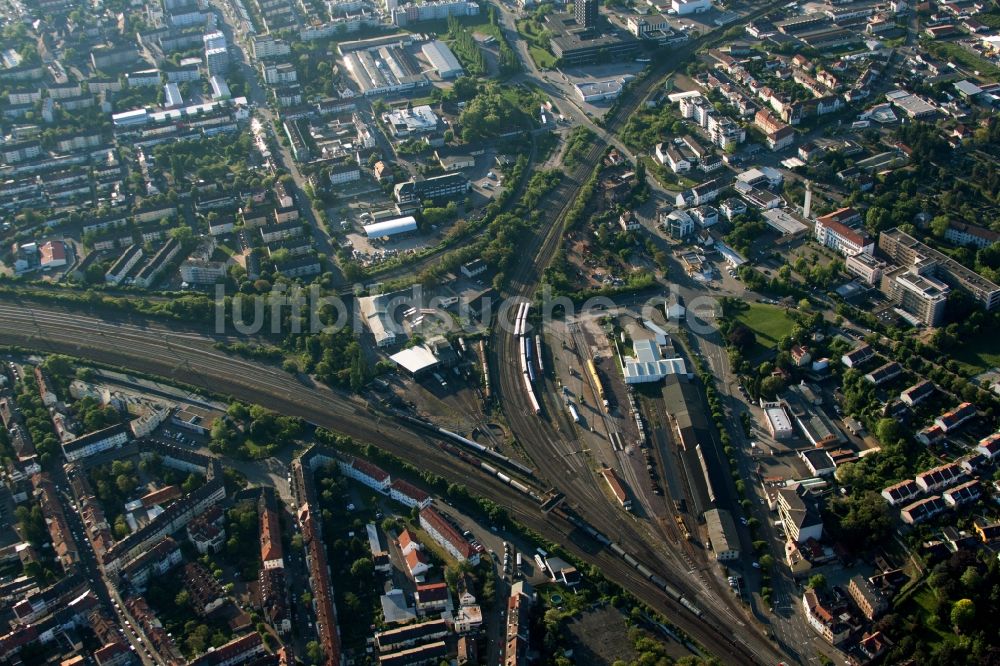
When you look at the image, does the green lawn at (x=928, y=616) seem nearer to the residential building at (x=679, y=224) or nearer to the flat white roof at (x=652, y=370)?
the flat white roof at (x=652, y=370)

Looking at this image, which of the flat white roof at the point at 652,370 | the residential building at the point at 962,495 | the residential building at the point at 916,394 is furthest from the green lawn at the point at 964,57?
the residential building at the point at 962,495

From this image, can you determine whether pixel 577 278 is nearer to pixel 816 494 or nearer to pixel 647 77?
pixel 816 494

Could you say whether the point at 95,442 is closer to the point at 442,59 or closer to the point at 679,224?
the point at 679,224

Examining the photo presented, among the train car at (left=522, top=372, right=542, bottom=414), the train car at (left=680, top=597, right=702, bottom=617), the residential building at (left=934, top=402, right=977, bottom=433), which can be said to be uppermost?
the residential building at (left=934, top=402, right=977, bottom=433)

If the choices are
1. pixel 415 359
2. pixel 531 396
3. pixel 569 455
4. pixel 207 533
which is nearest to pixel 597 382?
pixel 531 396

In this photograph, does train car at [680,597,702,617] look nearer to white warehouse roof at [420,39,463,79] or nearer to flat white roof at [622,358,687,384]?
flat white roof at [622,358,687,384]

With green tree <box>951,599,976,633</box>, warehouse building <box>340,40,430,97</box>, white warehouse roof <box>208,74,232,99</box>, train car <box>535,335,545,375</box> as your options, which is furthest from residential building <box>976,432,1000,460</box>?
white warehouse roof <box>208,74,232,99</box>
